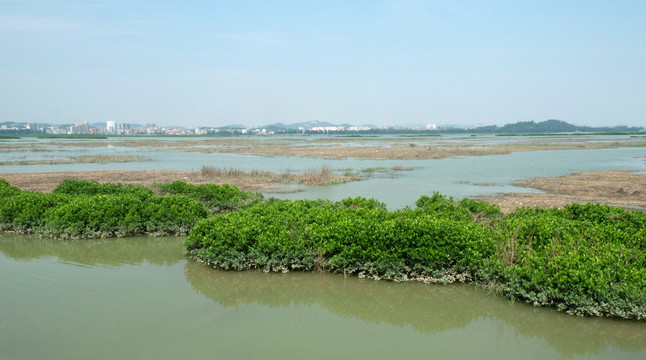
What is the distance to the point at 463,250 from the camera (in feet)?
25.7

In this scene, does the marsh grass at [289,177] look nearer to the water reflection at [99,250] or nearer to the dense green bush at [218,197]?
the dense green bush at [218,197]

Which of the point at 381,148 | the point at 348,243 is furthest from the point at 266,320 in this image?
the point at 381,148

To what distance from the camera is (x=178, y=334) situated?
6.10m

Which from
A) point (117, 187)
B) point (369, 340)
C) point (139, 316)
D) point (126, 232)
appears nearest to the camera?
point (369, 340)

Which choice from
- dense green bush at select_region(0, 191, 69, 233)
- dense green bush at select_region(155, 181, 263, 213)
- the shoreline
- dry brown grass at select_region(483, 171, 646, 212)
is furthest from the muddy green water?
the shoreline

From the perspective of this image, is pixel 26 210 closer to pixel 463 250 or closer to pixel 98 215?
pixel 98 215

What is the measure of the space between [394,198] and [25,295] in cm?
1192

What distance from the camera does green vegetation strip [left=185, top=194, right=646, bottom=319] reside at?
652 centimetres

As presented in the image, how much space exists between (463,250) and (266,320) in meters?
3.47

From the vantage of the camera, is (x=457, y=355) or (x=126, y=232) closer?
(x=457, y=355)

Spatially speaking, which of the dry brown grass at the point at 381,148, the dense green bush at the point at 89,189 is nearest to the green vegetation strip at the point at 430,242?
the dense green bush at the point at 89,189

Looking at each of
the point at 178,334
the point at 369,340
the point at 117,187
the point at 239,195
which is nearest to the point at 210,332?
the point at 178,334

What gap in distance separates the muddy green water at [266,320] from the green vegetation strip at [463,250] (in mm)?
246

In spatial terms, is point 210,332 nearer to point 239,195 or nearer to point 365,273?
point 365,273
